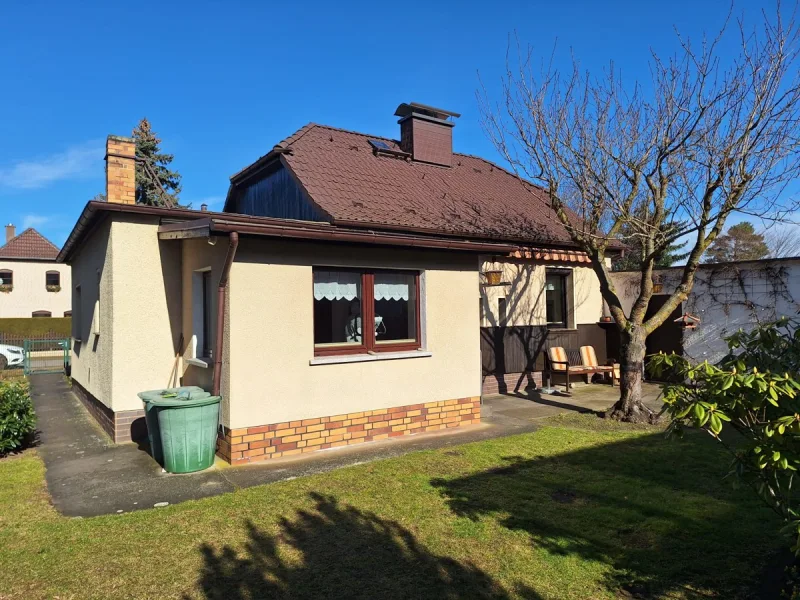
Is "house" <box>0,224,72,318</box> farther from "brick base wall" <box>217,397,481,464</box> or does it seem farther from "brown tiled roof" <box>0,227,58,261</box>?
"brick base wall" <box>217,397,481,464</box>

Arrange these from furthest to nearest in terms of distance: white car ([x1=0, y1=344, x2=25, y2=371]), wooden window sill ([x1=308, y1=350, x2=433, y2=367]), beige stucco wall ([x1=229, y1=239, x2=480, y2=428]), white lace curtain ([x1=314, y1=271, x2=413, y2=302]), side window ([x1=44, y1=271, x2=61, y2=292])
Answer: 1. side window ([x1=44, y1=271, x2=61, y2=292])
2. white car ([x1=0, y1=344, x2=25, y2=371])
3. white lace curtain ([x1=314, y1=271, x2=413, y2=302])
4. wooden window sill ([x1=308, y1=350, x2=433, y2=367])
5. beige stucco wall ([x1=229, y1=239, x2=480, y2=428])

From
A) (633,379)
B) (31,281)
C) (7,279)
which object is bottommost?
(633,379)

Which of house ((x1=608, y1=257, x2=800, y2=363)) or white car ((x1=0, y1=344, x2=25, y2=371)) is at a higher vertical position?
house ((x1=608, y1=257, x2=800, y2=363))

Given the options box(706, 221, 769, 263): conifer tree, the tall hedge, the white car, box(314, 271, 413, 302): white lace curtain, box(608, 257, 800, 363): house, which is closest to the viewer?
box(314, 271, 413, 302): white lace curtain

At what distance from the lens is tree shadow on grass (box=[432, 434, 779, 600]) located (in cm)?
372

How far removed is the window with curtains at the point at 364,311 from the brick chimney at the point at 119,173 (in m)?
4.05

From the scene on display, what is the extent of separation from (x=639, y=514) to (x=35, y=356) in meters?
23.5

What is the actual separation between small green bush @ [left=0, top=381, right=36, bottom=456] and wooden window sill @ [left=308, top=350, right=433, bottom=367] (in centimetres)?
414

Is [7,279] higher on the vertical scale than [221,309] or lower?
higher

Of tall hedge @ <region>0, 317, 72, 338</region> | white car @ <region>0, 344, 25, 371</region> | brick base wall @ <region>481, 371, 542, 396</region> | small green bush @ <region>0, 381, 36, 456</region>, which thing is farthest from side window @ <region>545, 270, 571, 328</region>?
tall hedge @ <region>0, 317, 72, 338</region>

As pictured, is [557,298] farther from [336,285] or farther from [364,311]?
[336,285]

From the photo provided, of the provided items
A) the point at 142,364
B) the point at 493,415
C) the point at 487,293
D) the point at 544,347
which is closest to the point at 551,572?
the point at 493,415

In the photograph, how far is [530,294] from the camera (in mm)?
12711

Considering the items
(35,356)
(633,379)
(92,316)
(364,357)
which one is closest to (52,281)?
(35,356)
